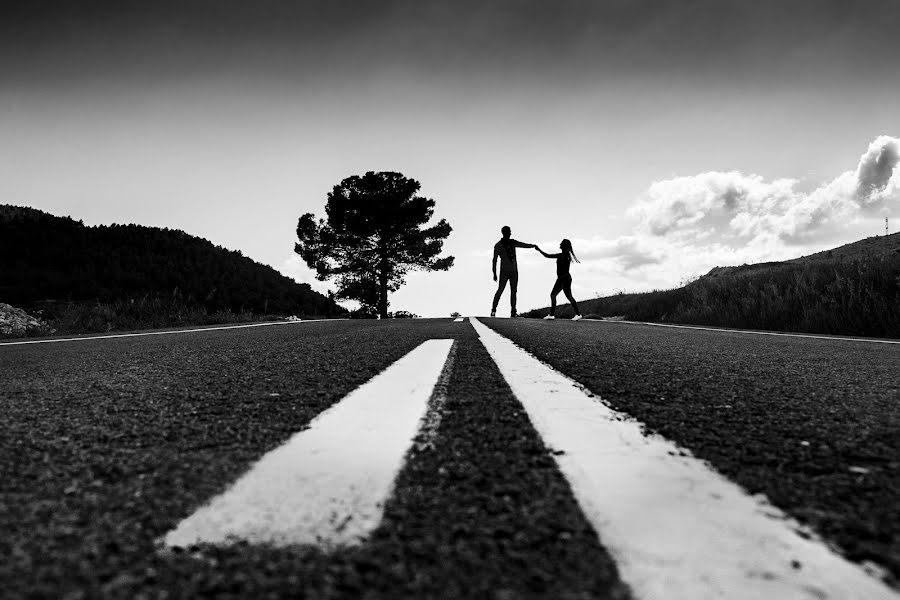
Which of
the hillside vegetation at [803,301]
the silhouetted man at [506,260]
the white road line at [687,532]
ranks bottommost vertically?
the white road line at [687,532]

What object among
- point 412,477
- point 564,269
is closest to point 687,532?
point 412,477

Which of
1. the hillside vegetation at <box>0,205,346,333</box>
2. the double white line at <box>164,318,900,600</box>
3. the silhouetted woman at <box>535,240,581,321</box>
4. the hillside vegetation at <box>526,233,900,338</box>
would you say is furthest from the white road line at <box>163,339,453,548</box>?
the silhouetted woman at <box>535,240,581,321</box>

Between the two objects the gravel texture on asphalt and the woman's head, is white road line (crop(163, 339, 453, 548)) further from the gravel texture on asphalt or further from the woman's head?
the woman's head

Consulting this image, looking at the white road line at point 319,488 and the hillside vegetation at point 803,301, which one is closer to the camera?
the white road line at point 319,488

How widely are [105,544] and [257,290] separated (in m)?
27.5

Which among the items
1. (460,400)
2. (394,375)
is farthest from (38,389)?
(460,400)

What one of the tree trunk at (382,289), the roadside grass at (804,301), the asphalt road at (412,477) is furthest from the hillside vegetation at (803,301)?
the tree trunk at (382,289)

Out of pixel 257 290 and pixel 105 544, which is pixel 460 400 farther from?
pixel 257 290

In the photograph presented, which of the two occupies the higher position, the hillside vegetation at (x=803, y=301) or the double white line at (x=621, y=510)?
the hillside vegetation at (x=803, y=301)

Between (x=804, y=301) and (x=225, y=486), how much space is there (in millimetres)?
11699

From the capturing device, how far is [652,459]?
1262mm

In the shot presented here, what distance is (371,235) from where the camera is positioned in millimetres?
33594

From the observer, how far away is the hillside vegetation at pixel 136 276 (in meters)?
17.7

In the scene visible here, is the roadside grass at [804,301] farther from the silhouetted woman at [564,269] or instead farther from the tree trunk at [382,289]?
the tree trunk at [382,289]
